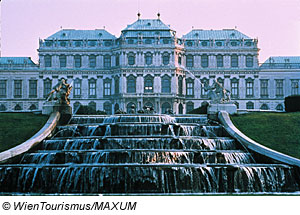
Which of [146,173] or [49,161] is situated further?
[49,161]

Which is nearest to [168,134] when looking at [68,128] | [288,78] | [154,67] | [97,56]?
[68,128]

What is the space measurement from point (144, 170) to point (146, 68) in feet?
159

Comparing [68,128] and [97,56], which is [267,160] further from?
[97,56]

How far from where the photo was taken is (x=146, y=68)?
220ft

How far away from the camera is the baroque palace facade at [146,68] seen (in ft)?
222

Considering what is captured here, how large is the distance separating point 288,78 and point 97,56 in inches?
1258

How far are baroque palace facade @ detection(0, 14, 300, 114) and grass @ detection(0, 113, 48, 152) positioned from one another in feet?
117

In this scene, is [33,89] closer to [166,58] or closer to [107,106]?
[107,106]

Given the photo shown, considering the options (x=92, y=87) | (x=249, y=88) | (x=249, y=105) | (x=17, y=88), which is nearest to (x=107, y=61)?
(x=92, y=87)

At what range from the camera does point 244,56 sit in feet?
232

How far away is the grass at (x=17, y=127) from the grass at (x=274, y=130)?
14.1 metres

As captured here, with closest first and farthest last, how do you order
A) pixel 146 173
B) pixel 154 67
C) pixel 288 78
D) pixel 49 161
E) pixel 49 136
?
pixel 146 173
pixel 49 161
pixel 49 136
pixel 154 67
pixel 288 78

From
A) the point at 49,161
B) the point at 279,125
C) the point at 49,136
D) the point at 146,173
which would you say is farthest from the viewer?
the point at 279,125

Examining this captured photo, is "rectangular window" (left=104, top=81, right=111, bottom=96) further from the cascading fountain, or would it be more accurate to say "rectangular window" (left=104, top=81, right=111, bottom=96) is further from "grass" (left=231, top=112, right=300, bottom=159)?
the cascading fountain
